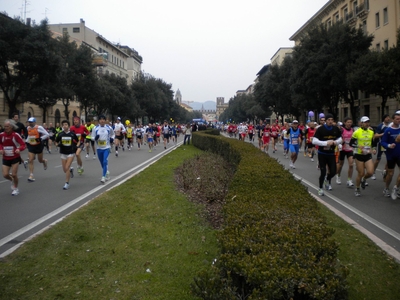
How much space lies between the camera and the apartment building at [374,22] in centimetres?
3988

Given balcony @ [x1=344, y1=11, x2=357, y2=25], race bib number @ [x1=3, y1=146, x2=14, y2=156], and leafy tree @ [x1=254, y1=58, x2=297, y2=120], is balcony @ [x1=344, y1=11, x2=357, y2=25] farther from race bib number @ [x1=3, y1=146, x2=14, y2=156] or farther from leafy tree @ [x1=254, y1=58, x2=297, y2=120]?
race bib number @ [x1=3, y1=146, x2=14, y2=156]

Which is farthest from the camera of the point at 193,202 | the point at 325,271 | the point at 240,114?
the point at 240,114

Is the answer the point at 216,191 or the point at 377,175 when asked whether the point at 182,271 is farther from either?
the point at 377,175

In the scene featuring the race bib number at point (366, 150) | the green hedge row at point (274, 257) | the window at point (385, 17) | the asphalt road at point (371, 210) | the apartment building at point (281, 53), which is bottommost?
the asphalt road at point (371, 210)

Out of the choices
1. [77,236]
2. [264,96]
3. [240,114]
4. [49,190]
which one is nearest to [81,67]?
[264,96]

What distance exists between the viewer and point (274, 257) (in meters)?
3.04

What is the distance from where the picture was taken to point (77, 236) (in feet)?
19.5

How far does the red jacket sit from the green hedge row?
23.7 ft

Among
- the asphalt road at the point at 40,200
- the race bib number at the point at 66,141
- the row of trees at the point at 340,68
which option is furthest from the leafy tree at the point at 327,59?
the race bib number at the point at 66,141

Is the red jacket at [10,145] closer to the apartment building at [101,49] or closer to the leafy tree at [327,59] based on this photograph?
the leafy tree at [327,59]

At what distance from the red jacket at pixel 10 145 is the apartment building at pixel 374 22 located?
3424cm

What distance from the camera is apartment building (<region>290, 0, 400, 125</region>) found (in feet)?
131

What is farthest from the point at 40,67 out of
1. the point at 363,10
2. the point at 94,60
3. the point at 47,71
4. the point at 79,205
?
the point at 363,10

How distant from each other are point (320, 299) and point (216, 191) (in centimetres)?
635
